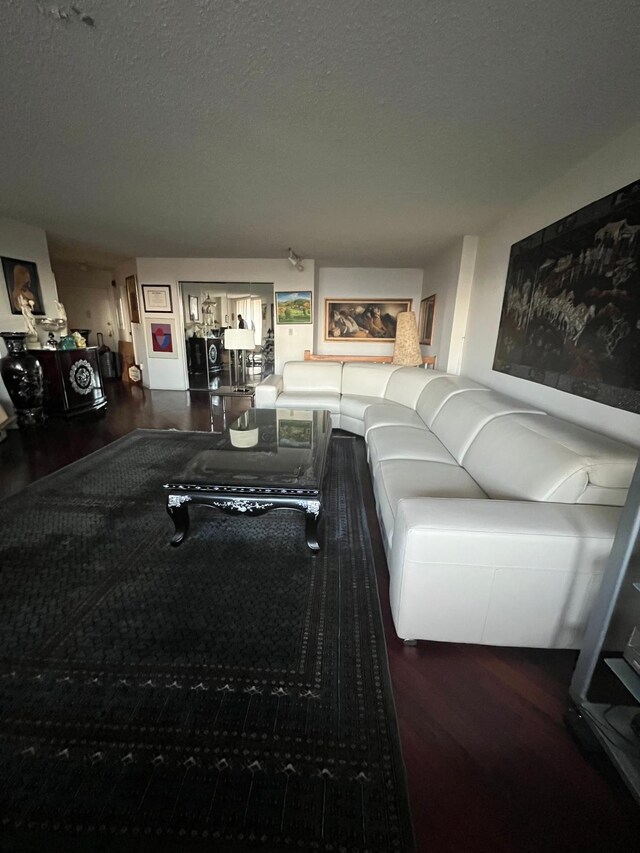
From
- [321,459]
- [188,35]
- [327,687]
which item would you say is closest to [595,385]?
[321,459]

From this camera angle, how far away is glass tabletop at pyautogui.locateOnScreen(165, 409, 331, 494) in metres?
1.74

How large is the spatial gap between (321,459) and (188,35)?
1.92 m

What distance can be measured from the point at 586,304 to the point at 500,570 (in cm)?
157

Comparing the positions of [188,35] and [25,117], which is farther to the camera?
[25,117]

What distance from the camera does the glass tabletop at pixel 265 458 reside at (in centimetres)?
174

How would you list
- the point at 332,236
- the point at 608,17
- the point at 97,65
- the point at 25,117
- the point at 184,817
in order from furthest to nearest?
the point at 332,236
the point at 25,117
the point at 97,65
the point at 608,17
the point at 184,817

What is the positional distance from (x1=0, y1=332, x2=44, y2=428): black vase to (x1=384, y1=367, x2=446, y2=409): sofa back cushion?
3.97 metres

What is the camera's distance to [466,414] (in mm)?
2240

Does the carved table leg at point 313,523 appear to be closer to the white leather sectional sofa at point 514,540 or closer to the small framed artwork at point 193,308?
the white leather sectional sofa at point 514,540

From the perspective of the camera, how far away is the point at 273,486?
5.64 feet

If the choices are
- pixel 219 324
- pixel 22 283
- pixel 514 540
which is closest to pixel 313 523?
pixel 514 540

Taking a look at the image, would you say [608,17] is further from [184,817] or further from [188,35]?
[184,817]

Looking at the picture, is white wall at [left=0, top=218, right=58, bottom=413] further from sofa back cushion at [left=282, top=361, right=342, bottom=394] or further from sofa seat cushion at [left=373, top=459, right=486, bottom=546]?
sofa seat cushion at [left=373, top=459, right=486, bottom=546]

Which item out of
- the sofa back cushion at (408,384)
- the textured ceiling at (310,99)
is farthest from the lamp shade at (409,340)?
the textured ceiling at (310,99)
